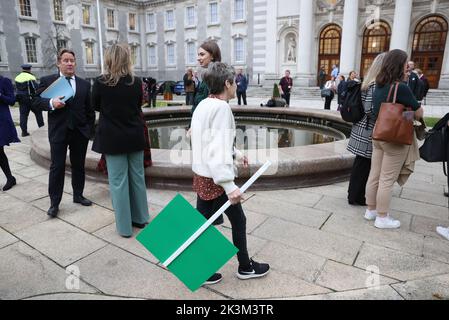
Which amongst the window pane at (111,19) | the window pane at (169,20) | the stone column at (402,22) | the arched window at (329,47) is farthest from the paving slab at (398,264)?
the window pane at (111,19)

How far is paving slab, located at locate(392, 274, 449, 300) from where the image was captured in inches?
103

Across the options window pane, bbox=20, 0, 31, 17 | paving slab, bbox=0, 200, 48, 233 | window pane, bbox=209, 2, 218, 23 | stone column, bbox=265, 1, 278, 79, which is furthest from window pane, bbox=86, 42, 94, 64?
paving slab, bbox=0, 200, 48, 233

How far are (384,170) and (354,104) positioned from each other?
88cm

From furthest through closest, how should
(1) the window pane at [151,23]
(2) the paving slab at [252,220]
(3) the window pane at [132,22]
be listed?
(1) the window pane at [151,23]
(3) the window pane at [132,22]
(2) the paving slab at [252,220]

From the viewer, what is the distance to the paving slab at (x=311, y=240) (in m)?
3.27

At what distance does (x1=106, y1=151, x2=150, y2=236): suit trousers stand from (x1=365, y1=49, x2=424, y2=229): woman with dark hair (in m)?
2.68

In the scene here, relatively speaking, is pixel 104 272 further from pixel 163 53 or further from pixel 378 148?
pixel 163 53

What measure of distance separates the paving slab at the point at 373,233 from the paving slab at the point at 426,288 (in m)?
0.50

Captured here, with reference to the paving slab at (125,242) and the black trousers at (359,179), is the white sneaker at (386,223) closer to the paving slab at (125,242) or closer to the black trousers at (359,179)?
the black trousers at (359,179)

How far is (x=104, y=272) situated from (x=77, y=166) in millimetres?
1951

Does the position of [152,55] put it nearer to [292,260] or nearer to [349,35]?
[349,35]

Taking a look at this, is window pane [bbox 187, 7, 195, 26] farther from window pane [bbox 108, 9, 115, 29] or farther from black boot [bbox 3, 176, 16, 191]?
black boot [bbox 3, 176, 16, 191]

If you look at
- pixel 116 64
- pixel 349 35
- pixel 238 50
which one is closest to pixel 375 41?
pixel 349 35

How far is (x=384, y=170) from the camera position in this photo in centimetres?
379
